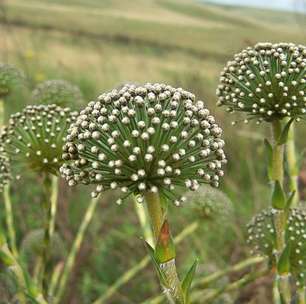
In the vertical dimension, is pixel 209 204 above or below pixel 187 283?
below

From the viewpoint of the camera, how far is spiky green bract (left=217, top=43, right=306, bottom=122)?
3229 mm

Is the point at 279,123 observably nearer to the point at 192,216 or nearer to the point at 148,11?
the point at 192,216

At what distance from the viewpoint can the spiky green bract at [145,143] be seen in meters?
2.50

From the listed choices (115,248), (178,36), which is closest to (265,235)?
(115,248)

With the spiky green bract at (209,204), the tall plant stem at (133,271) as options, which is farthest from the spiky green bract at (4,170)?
the spiky green bract at (209,204)

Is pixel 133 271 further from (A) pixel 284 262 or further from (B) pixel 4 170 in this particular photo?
(A) pixel 284 262

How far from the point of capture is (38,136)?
12.0 ft

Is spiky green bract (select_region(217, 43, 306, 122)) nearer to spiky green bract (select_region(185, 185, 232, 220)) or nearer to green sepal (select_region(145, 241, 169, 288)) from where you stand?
green sepal (select_region(145, 241, 169, 288))

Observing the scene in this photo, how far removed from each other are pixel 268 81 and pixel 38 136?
154cm

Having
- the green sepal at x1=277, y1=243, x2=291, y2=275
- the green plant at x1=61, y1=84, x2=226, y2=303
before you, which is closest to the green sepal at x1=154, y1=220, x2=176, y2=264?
the green plant at x1=61, y1=84, x2=226, y2=303

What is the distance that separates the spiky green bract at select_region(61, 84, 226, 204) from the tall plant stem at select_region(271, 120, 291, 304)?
2.68ft

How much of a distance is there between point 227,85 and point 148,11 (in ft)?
166

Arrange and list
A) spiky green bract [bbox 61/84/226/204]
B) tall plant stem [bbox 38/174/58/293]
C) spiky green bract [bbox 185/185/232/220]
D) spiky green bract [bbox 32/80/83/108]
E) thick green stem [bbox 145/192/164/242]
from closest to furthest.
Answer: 1. spiky green bract [bbox 61/84/226/204]
2. thick green stem [bbox 145/192/164/242]
3. tall plant stem [bbox 38/174/58/293]
4. spiky green bract [bbox 32/80/83/108]
5. spiky green bract [bbox 185/185/232/220]

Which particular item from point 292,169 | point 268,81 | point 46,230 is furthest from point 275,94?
point 46,230
